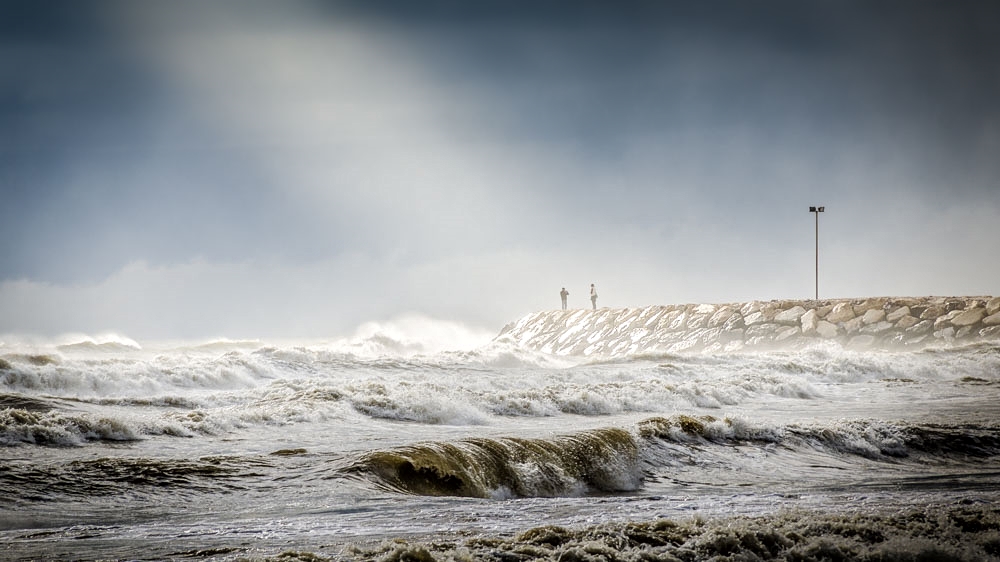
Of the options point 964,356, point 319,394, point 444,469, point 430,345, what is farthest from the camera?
point 430,345

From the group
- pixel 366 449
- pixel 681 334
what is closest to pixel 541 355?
pixel 681 334

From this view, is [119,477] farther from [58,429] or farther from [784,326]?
[784,326]

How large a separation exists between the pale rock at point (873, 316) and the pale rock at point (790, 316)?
225 cm

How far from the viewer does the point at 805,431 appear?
9539 millimetres

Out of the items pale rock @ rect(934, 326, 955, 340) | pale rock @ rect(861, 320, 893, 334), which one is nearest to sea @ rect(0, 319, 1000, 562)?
pale rock @ rect(934, 326, 955, 340)

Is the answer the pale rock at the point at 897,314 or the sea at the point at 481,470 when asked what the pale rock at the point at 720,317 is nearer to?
the pale rock at the point at 897,314

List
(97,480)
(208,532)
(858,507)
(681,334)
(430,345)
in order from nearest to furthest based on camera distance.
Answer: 1. (208,532)
2. (858,507)
3. (97,480)
4. (681,334)
5. (430,345)

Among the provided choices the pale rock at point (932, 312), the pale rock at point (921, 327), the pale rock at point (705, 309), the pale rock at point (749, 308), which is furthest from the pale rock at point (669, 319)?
the pale rock at point (932, 312)

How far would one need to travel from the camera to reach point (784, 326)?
3027 centimetres

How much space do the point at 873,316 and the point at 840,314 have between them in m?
1.15

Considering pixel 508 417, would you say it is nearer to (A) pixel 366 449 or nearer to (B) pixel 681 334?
(A) pixel 366 449

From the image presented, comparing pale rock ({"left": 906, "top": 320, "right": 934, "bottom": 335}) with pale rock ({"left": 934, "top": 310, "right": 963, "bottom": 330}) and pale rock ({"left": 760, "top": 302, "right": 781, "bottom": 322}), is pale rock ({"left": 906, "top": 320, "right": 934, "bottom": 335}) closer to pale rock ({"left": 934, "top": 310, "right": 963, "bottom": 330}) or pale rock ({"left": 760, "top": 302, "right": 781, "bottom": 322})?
pale rock ({"left": 934, "top": 310, "right": 963, "bottom": 330})

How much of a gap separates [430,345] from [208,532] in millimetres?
31649

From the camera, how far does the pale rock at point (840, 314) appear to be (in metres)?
29.7
